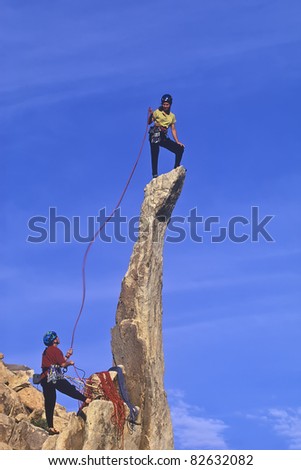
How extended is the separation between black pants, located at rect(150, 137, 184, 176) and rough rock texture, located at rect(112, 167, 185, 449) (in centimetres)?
71

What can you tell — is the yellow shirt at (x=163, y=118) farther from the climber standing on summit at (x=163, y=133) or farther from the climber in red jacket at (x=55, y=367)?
the climber in red jacket at (x=55, y=367)

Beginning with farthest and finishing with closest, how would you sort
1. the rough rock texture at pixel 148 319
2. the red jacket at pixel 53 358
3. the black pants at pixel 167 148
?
the black pants at pixel 167 148, the rough rock texture at pixel 148 319, the red jacket at pixel 53 358

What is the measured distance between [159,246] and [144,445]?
6520mm

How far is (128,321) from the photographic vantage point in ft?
122

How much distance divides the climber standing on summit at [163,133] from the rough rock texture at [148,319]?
973 millimetres

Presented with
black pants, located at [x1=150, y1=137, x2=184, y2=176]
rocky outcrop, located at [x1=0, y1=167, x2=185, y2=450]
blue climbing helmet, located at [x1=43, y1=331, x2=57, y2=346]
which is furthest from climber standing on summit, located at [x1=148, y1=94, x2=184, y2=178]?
blue climbing helmet, located at [x1=43, y1=331, x2=57, y2=346]

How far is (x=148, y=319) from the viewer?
122ft

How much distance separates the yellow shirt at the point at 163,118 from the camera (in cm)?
3928

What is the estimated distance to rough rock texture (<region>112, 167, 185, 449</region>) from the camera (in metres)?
36.4

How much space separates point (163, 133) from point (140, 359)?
7872 mm

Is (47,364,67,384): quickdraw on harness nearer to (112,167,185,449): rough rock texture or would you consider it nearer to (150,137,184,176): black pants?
(112,167,185,449): rough rock texture

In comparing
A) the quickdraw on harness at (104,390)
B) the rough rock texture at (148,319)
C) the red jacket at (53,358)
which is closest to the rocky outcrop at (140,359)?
the rough rock texture at (148,319)
